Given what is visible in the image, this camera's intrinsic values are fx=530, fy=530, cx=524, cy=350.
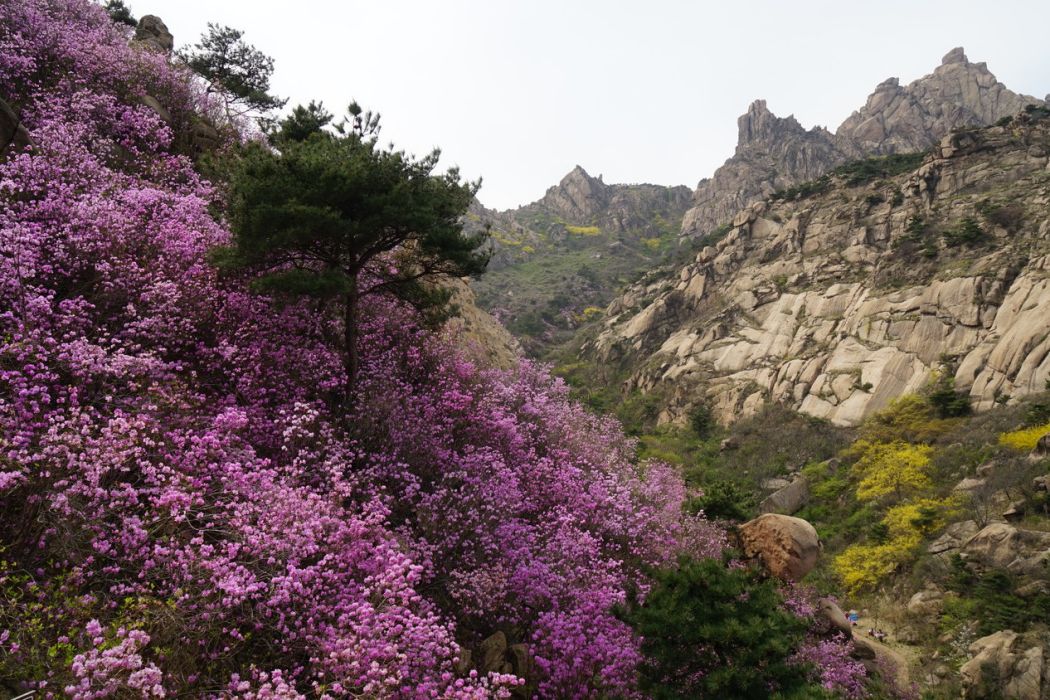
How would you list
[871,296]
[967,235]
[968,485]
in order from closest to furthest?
[968,485] → [967,235] → [871,296]

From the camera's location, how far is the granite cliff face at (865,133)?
108938mm

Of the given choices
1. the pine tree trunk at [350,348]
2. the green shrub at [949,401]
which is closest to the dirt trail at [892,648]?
the pine tree trunk at [350,348]

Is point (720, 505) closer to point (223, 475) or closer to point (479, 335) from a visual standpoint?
point (479, 335)

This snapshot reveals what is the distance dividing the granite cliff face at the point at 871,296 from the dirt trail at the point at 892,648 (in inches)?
764

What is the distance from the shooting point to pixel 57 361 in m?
7.41

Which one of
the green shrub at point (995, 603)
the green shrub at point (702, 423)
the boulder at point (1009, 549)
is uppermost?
the green shrub at point (702, 423)

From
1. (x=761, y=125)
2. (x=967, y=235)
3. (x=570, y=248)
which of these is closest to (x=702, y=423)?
(x=967, y=235)

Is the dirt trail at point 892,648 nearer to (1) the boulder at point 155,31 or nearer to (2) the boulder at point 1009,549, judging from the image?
(2) the boulder at point 1009,549

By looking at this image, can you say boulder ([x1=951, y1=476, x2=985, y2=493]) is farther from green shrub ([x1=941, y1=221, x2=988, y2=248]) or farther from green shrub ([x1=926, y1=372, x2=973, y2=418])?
green shrub ([x1=941, y1=221, x2=988, y2=248])

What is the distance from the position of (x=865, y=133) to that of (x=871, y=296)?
96805 millimetres

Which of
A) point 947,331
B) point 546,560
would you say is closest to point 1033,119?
point 947,331

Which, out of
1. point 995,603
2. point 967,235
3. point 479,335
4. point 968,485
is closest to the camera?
point 995,603

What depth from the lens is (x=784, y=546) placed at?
14.7 metres

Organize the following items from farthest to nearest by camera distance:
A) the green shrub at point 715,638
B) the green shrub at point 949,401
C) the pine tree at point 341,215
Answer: the green shrub at point 949,401, the pine tree at point 341,215, the green shrub at point 715,638
